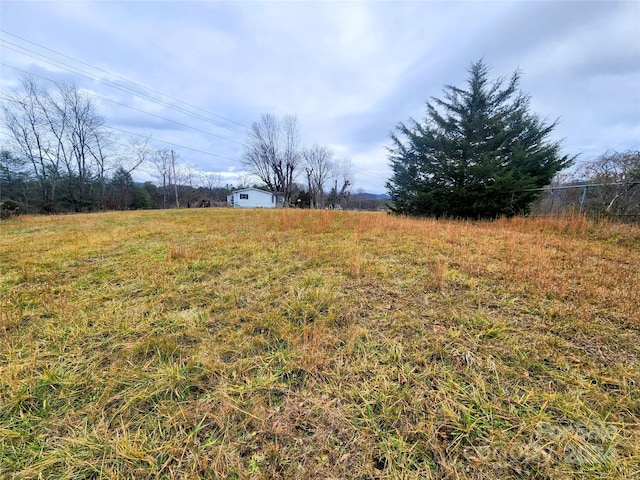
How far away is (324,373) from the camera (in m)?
1.40

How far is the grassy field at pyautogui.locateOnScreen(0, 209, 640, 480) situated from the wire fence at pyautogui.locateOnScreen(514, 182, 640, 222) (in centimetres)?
426

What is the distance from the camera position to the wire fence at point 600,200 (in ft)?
17.1

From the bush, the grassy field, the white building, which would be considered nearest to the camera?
the grassy field

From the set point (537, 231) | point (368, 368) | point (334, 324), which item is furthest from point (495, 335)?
point (537, 231)

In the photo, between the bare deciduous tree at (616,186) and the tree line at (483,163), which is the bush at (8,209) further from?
the bare deciduous tree at (616,186)

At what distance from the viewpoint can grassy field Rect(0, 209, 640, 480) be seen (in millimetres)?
987

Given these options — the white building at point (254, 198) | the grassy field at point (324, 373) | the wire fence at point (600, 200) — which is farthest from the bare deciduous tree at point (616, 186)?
the white building at point (254, 198)

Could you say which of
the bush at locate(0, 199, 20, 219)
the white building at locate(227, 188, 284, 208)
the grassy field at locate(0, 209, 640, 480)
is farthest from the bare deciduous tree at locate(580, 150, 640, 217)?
the white building at locate(227, 188, 284, 208)

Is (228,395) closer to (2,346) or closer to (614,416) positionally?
(2,346)

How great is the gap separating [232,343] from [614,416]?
2168 mm

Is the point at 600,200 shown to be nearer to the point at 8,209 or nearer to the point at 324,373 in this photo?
the point at 324,373

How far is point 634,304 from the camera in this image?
192cm

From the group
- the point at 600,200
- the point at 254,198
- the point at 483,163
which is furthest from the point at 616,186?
the point at 254,198

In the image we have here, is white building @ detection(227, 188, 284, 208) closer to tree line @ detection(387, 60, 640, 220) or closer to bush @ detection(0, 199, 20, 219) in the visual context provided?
bush @ detection(0, 199, 20, 219)
